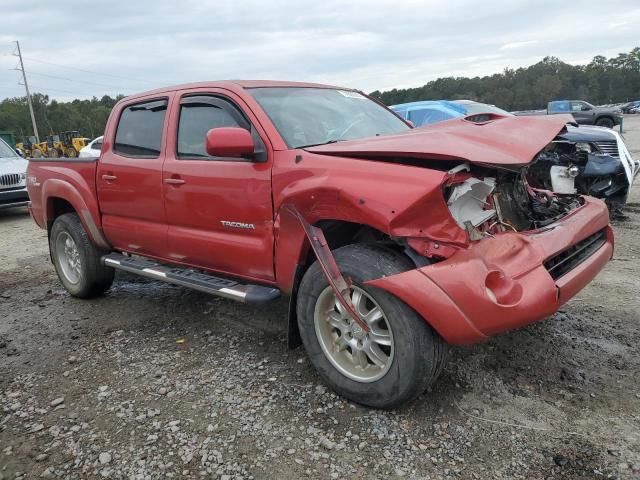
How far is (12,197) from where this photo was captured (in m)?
10.2

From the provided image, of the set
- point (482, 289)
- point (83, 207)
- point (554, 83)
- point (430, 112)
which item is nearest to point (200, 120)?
point (83, 207)

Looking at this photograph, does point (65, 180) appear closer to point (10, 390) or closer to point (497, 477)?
point (10, 390)

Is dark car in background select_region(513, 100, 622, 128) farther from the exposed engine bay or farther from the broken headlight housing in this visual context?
the exposed engine bay

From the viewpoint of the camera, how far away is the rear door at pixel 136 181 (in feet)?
13.0

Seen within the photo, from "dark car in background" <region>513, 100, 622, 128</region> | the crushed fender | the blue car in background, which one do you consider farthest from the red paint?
"dark car in background" <region>513, 100, 622, 128</region>

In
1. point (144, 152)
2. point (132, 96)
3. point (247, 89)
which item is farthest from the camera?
point (132, 96)

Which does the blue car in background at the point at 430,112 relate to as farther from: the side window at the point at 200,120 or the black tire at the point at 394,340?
the black tire at the point at 394,340

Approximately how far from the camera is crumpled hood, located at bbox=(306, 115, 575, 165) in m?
2.55

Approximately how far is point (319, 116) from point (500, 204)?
4.48ft

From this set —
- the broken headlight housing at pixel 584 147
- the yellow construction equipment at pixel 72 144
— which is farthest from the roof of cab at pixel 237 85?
the yellow construction equipment at pixel 72 144

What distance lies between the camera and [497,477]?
228 cm

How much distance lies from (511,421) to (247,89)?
2599 millimetres

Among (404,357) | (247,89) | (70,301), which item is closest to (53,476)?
(404,357)

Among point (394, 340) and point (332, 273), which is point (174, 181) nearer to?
point (332, 273)
